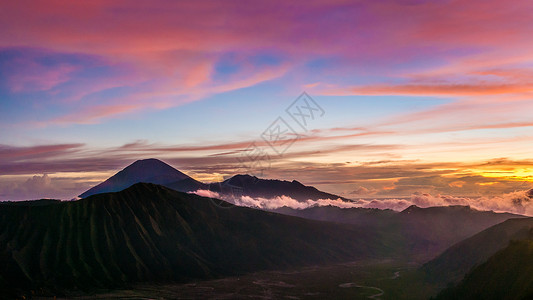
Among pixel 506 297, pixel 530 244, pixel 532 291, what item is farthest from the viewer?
pixel 530 244

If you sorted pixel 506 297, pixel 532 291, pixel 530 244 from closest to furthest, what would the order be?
pixel 532 291 < pixel 506 297 < pixel 530 244

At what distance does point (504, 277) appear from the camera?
17712cm

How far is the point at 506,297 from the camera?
16188 cm

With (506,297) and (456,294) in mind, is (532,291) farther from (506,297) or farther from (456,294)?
(456,294)

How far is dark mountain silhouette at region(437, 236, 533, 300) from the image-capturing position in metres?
164

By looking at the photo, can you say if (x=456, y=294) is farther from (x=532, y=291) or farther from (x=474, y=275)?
(x=532, y=291)

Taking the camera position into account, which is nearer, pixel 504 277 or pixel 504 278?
pixel 504 278

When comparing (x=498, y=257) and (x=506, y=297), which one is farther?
(x=498, y=257)

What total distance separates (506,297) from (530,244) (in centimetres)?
4176

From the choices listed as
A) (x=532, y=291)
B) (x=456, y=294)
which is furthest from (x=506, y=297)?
(x=456, y=294)

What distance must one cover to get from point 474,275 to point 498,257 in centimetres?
1251

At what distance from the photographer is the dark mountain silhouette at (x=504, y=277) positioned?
163613 millimetres

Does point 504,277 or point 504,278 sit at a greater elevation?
point 504,277

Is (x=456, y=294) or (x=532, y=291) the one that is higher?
(x=532, y=291)
